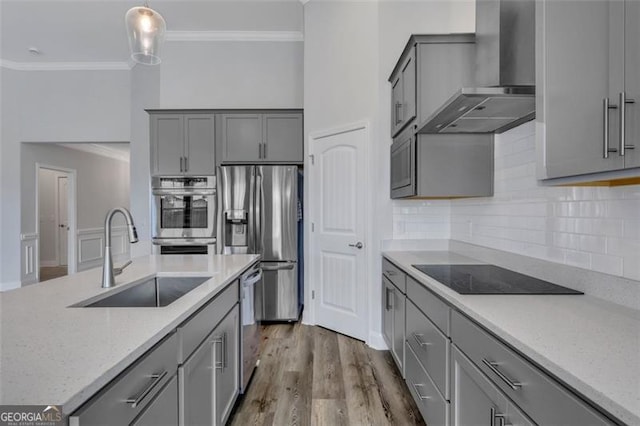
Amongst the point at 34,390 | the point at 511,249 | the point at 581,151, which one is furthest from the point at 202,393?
the point at 511,249

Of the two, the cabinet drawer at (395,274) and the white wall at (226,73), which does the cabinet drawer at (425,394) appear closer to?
the cabinet drawer at (395,274)

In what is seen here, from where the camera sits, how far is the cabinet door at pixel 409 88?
2338 millimetres

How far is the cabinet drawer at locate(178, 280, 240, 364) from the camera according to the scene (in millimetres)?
1185

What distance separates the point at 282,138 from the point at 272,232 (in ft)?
3.96

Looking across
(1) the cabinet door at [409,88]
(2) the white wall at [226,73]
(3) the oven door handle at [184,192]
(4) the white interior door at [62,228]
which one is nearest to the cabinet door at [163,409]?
(1) the cabinet door at [409,88]

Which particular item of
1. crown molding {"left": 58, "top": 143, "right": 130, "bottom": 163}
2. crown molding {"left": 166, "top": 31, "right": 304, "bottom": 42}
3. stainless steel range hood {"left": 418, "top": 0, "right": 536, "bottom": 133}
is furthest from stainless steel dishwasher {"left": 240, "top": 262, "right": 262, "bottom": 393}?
crown molding {"left": 58, "top": 143, "right": 130, "bottom": 163}

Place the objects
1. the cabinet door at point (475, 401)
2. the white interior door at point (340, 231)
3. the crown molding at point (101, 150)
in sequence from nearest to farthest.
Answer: the cabinet door at point (475, 401) < the white interior door at point (340, 231) < the crown molding at point (101, 150)

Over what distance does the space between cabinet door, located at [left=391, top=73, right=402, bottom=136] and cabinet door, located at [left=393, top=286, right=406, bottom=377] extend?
1.35 m

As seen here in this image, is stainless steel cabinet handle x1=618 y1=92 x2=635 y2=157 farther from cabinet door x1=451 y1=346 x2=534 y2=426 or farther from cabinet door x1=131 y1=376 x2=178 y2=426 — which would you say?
cabinet door x1=131 y1=376 x2=178 y2=426

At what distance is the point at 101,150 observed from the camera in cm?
743

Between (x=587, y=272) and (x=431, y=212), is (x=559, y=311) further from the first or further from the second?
(x=431, y=212)

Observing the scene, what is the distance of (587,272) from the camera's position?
1453 mm

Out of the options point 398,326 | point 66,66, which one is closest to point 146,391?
point 398,326

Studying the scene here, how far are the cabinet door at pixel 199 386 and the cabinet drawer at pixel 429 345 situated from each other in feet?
3.50
